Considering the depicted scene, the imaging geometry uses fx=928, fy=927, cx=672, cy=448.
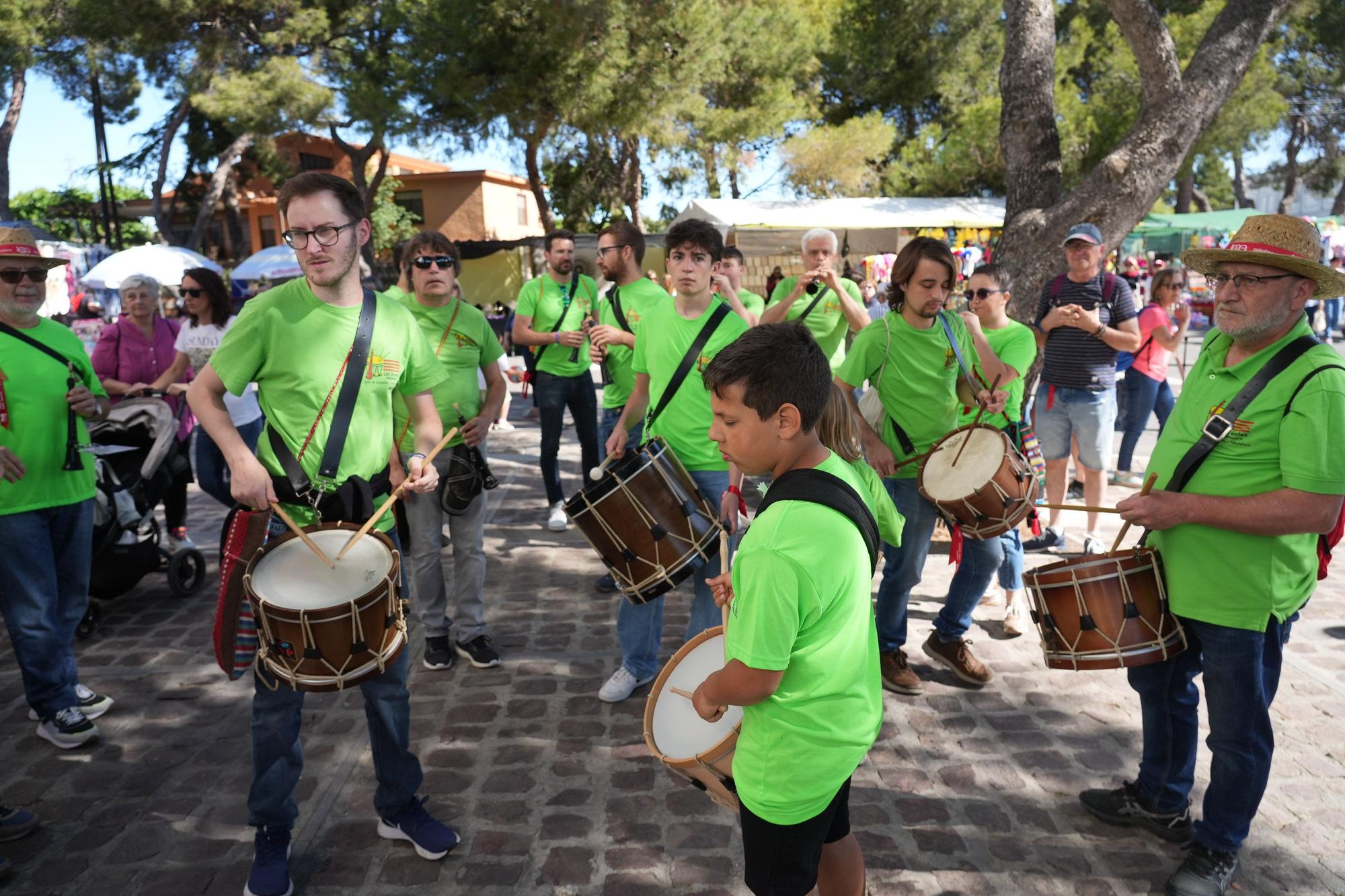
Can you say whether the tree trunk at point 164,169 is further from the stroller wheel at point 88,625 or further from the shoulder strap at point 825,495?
the shoulder strap at point 825,495

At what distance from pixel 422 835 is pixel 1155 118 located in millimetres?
6745

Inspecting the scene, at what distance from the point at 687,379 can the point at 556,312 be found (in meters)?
3.05

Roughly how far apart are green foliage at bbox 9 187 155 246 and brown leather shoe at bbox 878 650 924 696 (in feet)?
128

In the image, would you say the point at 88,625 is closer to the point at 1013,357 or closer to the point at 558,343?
the point at 558,343

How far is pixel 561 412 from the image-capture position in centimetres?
729

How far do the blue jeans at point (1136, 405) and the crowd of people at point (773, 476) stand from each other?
7.77ft

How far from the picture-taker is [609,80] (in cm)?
1975

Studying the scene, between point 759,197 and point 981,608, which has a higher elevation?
point 759,197

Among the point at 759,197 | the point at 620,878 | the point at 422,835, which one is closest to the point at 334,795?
the point at 422,835

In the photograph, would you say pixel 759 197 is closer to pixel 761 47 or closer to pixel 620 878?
pixel 761 47

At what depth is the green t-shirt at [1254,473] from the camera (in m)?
2.51

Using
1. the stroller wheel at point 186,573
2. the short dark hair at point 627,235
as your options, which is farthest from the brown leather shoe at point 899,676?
the stroller wheel at point 186,573

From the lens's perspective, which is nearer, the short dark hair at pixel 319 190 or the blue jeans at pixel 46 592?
the short dark hair at pixel 319 190

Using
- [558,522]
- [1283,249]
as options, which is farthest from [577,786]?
[558,522]
